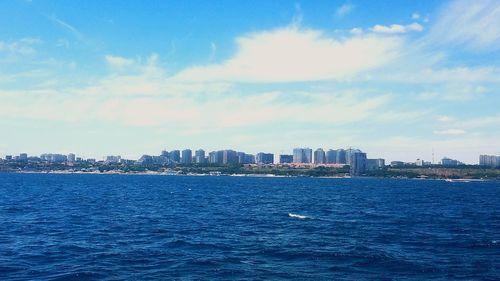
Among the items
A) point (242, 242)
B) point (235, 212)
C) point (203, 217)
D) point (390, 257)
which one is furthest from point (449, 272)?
point (235, 212)

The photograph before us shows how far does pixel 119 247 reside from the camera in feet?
186

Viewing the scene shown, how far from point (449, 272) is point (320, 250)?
50.3 feet

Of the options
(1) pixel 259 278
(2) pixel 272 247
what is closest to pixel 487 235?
(2) pixel 272 247

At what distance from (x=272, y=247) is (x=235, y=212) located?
4524cm

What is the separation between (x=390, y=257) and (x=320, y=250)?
8.43 m

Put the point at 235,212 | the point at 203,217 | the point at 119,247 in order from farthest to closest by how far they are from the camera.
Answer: the point at 235,212
the point at 203,217
the point at 119,247

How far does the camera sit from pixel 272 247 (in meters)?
58.5

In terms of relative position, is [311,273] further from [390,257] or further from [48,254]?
[48,254]

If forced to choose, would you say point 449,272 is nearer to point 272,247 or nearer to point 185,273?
point 272,247

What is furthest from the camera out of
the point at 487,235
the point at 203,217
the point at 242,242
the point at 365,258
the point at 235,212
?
the point at 235,212

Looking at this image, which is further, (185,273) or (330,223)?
(330,223)

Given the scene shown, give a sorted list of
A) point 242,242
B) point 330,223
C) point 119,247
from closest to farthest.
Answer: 1. point 119,247
2. point 242,242
3. point 330,223

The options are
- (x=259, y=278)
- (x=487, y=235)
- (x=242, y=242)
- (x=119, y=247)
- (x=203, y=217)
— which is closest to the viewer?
(x=259, y=278)

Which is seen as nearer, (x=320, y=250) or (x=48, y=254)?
(x=48, y=254)
